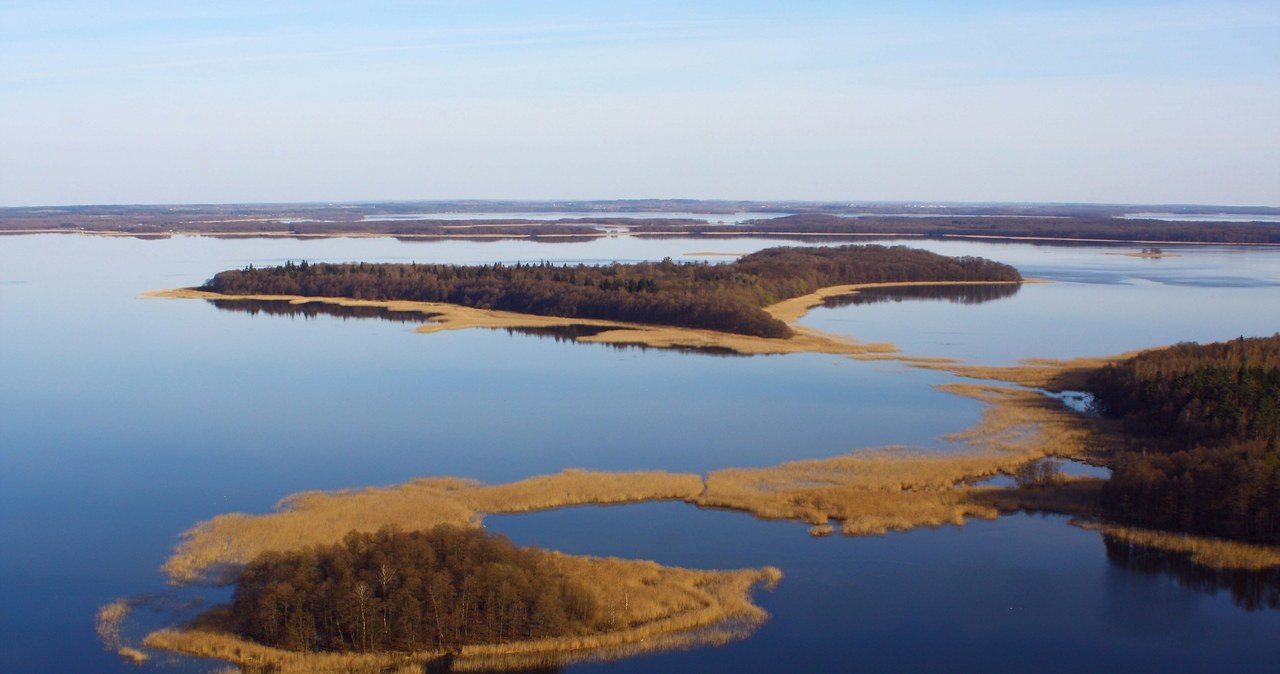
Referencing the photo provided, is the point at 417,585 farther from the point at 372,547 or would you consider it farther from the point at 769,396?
the point at 769,396

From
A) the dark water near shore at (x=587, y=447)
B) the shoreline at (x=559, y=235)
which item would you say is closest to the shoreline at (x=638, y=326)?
the dark water near shore at (x=587, y=447)

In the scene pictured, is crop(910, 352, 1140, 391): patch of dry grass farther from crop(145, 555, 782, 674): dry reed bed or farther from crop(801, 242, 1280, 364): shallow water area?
crop(145, 555, 782, 674): dry reed bed

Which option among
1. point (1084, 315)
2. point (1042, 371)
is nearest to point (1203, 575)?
point (1042, 371)

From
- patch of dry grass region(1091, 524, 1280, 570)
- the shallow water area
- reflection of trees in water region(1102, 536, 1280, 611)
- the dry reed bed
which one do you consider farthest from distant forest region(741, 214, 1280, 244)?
the dry reed bed

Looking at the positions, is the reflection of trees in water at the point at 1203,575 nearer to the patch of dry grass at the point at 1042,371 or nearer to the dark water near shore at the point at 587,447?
the dark water near shore at the point at 587,447

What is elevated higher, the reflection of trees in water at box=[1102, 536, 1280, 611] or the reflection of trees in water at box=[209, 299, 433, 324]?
the reflection of trees in water at box=[209, 299, 433, 324]

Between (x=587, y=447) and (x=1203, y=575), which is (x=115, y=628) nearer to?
(x=587, y=447)
